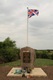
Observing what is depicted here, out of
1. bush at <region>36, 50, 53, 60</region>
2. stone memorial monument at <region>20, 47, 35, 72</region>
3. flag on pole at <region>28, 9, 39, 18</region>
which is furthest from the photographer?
bush at <region>36, 50, 53, 60</region>

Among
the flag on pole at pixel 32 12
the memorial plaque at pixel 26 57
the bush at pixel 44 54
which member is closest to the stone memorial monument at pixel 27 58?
the memorial plaque at pixel 26 57

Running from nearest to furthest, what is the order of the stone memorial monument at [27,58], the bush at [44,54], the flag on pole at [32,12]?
the stone memorial monument at [27,58]
the flag on pole at [32,12]
the bush at [44,54]

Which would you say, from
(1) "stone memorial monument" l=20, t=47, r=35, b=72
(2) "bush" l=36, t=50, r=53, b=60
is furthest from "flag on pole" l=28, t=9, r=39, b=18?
(2) "bush" l=36, t=50, r=53, b=60

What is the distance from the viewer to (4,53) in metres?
30.7

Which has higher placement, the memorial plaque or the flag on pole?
the flag on pole

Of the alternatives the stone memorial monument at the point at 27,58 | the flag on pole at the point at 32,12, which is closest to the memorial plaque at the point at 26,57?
the stone memorial monument at the point at 27,58

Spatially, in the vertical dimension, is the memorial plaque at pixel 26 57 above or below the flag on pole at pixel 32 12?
below

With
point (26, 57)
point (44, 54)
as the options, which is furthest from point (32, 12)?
point (44, 54)

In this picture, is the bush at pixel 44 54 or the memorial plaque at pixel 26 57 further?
the bush at pixel 44 54

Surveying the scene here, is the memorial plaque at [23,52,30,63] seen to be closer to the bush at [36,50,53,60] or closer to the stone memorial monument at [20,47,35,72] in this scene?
the stone memorial monument at [20,47,35,72]

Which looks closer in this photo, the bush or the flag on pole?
the flag on pole

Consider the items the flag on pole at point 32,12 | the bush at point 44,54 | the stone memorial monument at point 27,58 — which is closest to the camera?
the stone memorial monument at point 27,58

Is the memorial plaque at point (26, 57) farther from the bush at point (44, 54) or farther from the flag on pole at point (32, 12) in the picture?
the bush at point (44, 54)

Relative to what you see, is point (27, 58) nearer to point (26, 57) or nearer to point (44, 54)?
point (26, 57)
